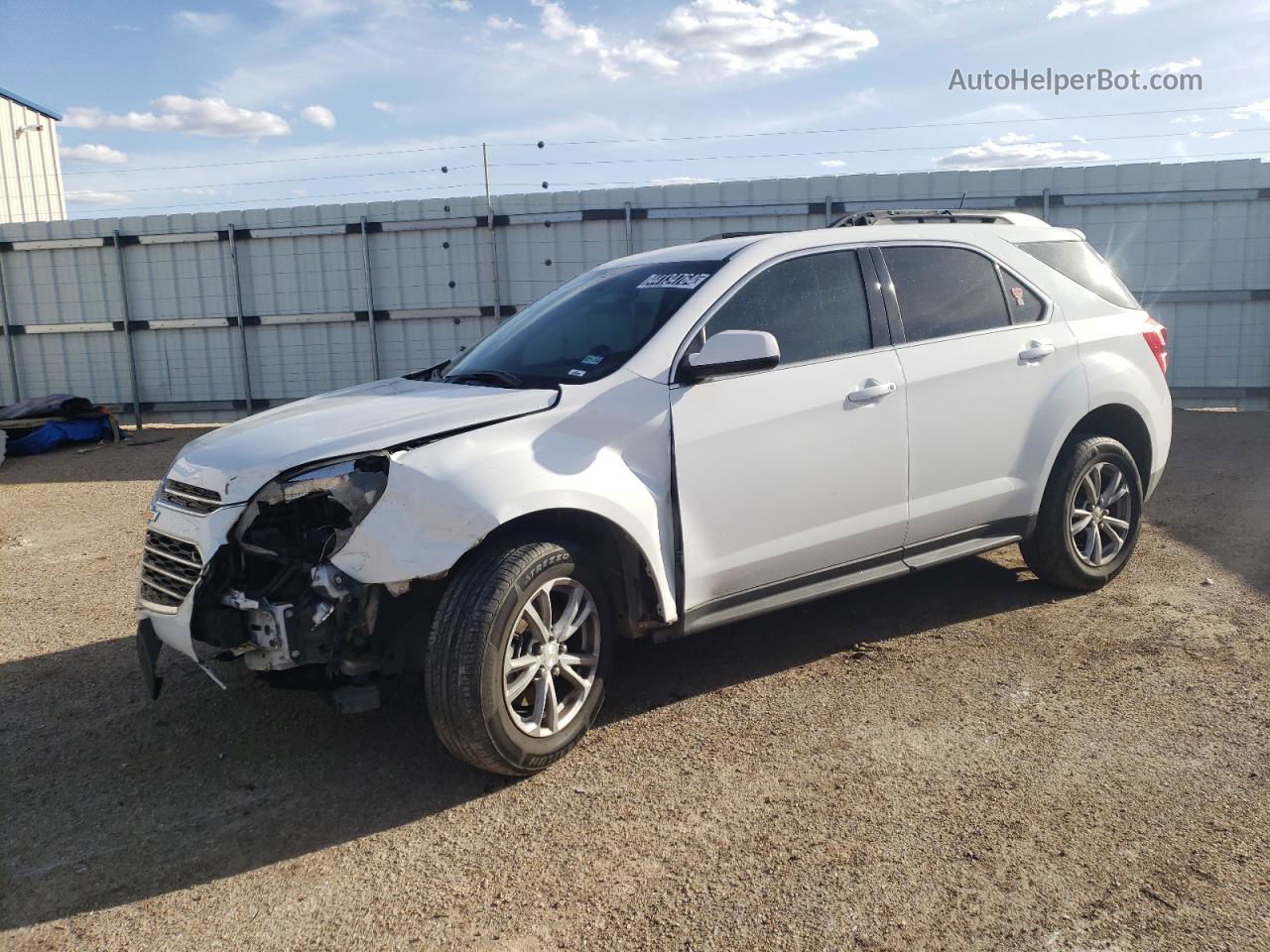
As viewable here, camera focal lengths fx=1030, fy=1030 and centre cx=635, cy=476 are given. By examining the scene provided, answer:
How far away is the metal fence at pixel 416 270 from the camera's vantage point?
490 inches

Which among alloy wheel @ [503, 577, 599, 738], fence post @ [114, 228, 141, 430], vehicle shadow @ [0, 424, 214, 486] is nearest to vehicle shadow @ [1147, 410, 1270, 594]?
alloy wheel @ [503, 577, 599, 738]

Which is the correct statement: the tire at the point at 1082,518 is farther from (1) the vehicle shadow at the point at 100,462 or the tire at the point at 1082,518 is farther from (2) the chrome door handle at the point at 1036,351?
(1) the vehicle shadow at the point at 100,462

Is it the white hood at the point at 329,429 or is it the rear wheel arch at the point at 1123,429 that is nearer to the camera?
the white hood at the point at 329,429

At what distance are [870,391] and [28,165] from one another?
1943 centimetres

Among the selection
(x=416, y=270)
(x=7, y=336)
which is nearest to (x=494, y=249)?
(x=416, y=270)

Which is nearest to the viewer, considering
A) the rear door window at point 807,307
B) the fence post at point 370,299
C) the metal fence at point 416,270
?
the rear door window at point 807,307

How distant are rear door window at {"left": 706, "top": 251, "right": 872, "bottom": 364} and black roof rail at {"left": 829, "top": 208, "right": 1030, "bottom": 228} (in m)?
0.54

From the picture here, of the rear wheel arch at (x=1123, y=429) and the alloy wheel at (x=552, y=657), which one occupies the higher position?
the rear wheel arch at (x=1123, y=429)

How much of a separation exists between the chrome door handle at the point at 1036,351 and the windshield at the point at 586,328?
161 centimetres

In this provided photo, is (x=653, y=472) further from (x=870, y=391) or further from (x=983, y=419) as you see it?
(x=983, y=419)

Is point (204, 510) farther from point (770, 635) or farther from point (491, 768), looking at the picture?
point (770, 635)

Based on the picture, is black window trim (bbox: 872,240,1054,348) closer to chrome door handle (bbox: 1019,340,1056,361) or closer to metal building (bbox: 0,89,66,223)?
chrome door handle (bbox: 1019,340,1056,361)

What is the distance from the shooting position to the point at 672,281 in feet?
14.0

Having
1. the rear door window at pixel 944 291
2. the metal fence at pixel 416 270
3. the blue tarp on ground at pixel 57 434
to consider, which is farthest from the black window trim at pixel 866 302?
the blue tarp on ground at pixel 57 434
